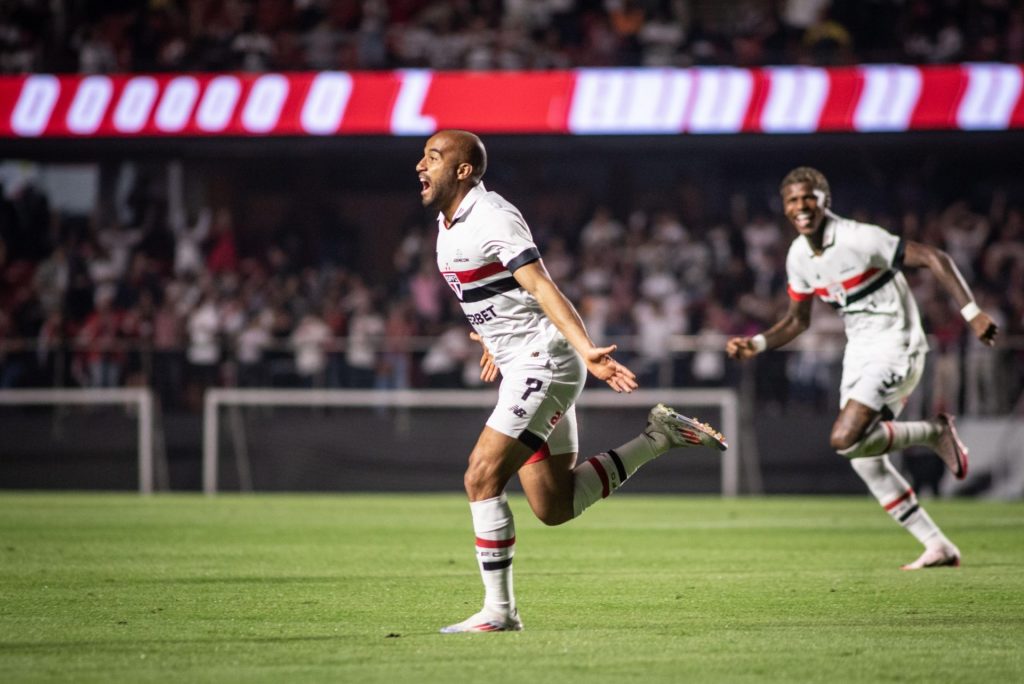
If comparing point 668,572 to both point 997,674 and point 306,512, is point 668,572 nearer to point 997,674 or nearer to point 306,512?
point 997,674

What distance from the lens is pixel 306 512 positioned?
50.1ft

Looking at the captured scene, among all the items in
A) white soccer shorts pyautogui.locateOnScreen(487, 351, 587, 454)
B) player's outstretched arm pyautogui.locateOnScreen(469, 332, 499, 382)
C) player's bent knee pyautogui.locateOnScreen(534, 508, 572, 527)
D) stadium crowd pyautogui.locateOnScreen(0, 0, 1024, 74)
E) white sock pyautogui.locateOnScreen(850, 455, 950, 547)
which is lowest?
white sock pyautogui.locateOnScreen(850, 455, 950, 547)

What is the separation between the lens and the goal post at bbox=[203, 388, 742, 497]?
17.8 m

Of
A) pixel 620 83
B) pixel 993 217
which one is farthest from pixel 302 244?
pixel 993 217

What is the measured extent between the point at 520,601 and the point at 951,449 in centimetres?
339

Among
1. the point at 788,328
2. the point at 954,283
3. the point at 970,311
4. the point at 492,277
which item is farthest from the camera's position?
the point at 788,328

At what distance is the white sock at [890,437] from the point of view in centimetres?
968

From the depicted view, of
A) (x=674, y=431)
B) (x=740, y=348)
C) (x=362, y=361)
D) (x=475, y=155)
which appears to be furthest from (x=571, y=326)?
(x=362, y=361)

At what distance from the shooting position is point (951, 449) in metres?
9.73

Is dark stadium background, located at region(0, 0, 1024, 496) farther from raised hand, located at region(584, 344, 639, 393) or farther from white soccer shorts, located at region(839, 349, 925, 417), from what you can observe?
raised hand, located at region(584, 344, 639, 393)

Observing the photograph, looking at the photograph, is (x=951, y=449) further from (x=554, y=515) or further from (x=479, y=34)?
(x=479, y=34)

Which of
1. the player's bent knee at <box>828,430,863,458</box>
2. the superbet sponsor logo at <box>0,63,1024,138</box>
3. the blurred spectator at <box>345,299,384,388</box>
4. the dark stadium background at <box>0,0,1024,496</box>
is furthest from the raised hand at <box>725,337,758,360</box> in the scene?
the superbet sponsor logo at <box>0,63,1024,138</box>

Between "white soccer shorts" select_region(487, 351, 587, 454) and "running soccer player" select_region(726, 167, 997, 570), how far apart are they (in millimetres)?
2822

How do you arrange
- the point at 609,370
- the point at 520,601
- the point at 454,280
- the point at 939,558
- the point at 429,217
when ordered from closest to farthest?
the point at 609,370 < the point at 454,280 < the point at 520,601 < the point at 939,558 < the point at 429,217
